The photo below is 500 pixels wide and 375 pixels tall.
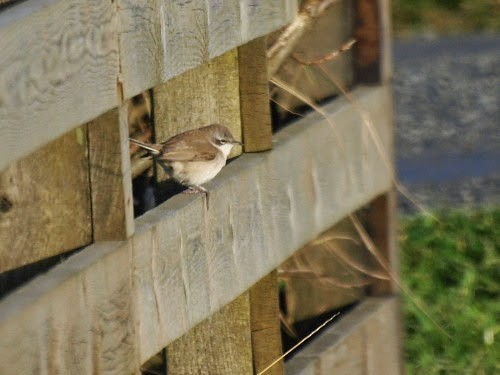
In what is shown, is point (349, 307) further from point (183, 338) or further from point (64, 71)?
point (64, 71)

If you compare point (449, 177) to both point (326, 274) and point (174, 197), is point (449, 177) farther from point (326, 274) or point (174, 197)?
point (174, 197)

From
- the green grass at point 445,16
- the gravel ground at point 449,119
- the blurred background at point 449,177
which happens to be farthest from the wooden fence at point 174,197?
the green grass at point 445,16

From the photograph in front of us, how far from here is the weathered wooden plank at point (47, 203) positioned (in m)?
3.27

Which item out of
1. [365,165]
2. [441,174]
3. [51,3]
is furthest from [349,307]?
[441,174]

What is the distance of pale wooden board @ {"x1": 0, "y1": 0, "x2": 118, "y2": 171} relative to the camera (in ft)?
8.52

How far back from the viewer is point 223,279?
156 inches

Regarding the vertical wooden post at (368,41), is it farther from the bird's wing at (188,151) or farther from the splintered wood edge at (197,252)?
the bird's wing at (188,151)

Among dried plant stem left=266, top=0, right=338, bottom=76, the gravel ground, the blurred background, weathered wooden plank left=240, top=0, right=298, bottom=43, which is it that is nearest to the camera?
weathered wooden plank left=240, top=0, right=298, bottom=43

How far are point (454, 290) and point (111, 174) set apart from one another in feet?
16.3

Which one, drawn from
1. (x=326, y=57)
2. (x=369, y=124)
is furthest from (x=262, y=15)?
(x=369, y=124)

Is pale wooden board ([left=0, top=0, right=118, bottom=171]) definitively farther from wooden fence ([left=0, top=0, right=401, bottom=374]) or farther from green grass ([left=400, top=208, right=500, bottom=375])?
green grass ([left=400, top=208, right=500, bottom=375])

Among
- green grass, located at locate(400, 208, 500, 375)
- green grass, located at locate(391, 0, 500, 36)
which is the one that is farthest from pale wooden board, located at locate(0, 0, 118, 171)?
green grass, located at locate(391, 0, 500, 36)

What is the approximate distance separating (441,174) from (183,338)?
7325 millimetres

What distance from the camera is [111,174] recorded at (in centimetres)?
319
